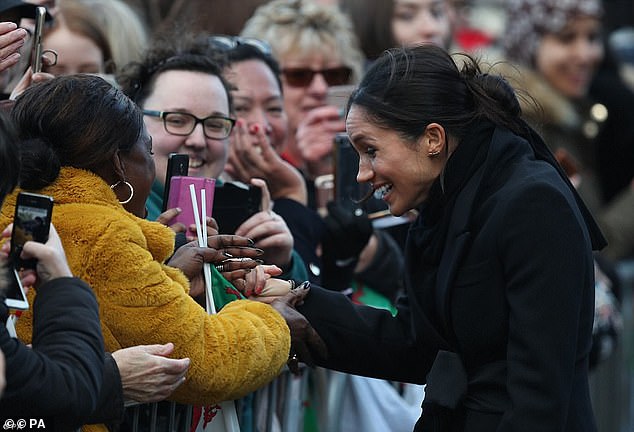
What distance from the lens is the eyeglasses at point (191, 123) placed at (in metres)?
4.48

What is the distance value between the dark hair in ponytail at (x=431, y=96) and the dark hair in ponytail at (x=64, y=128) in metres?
0.81

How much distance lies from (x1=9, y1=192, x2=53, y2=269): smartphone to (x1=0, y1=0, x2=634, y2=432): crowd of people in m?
0.02

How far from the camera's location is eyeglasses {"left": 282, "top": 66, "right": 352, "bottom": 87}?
20.1 feet

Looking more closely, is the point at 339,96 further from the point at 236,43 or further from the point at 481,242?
the point at 481,242

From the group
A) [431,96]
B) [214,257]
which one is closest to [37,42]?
[214,257]

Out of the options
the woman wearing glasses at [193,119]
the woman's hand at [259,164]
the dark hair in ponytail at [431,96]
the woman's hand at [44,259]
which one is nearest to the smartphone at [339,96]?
the woman's hand at [259,164]

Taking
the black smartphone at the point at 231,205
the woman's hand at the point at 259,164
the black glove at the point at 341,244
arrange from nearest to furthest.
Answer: the black smartphone at the point at 231,205
the woman's hand at the point at 259,164
the black glove at the point at 341,244

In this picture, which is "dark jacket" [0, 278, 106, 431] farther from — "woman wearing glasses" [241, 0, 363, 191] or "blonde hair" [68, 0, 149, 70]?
"woman wearing glasses" [241, 0, 363, 191]

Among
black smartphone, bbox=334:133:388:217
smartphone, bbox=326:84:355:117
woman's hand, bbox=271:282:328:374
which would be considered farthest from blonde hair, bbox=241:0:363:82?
woman's hand, bbox=271:282:328:374

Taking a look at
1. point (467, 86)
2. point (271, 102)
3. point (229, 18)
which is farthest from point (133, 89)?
point (229, 18)

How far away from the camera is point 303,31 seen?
20.1ft

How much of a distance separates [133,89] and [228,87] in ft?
1.18

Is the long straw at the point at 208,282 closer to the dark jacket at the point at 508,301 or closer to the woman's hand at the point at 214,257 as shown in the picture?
the woman's hand at the point at 214,257

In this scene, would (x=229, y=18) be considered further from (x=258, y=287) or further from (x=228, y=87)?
(x=258, y=287)
